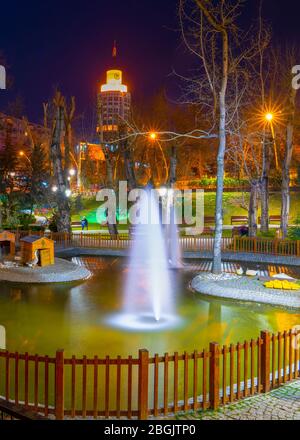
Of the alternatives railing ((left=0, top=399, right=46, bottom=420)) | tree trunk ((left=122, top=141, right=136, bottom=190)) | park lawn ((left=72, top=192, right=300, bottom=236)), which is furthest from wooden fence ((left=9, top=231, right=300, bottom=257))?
railing ((left=0, top=399, right=46, bottom=420))

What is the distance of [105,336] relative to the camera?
40.2 ft

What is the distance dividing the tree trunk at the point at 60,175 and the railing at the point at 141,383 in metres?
23.1

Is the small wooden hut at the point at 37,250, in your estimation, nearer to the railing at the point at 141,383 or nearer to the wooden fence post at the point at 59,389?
the railing at the point at 141,383

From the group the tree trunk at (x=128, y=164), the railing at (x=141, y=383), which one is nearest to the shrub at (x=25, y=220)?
the tree trunk at (x=128, y=164)

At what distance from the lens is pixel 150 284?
19.8m

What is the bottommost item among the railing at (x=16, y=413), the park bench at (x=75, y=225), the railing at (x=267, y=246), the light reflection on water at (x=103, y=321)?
the light reflection on water at (x=103, y=321)

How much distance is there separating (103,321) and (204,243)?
16.4 meters

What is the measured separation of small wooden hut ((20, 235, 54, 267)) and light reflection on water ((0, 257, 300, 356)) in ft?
7.99

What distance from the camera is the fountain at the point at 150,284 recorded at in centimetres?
1395

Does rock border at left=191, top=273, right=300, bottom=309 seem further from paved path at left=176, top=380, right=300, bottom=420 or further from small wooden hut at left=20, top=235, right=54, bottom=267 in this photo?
paved path at left=176, top=380, right=300, bottom=420

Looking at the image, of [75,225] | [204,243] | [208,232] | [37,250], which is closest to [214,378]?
[37,250]

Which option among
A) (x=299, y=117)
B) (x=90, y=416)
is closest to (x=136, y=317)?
(x=90, y=416)
